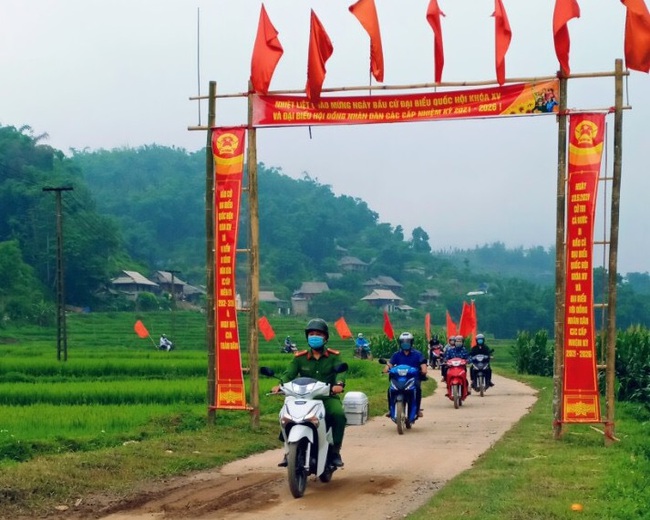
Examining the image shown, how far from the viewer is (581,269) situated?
13445 millimetres

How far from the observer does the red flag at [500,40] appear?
13.8 metres

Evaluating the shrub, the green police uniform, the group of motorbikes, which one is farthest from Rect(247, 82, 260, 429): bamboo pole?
the shrub

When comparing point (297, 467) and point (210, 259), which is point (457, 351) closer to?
point (210, 259)

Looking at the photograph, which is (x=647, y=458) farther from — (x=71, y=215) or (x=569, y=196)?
(x=71, y=215)

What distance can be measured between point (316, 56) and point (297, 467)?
21.6 feet

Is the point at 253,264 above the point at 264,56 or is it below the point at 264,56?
below

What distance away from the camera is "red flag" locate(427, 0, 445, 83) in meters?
14.1

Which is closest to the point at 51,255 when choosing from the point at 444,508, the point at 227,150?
the point at 227,150

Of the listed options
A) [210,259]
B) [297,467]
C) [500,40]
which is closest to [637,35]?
[500,40]

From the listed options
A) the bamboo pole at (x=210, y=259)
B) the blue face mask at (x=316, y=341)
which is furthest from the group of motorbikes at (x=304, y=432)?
the bamboo pole at (x=210, y=259)

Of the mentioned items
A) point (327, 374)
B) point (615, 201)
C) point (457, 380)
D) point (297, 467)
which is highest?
point (615, 201)

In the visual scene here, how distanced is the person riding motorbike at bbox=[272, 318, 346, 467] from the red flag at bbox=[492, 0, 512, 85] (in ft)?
16.2

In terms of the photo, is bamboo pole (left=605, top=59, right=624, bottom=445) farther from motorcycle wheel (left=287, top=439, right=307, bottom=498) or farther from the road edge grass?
motorcycle wheel (left=287, top=439, right=307, bottom=498)

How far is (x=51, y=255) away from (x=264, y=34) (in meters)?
64.4
